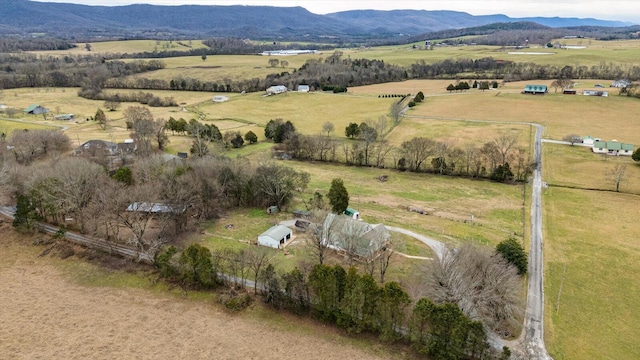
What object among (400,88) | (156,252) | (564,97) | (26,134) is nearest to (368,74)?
(400,88)

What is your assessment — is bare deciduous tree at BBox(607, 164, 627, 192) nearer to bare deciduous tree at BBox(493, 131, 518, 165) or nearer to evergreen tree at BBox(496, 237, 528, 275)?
bare deciduous tree at BBox(493, 131, 518, 165)

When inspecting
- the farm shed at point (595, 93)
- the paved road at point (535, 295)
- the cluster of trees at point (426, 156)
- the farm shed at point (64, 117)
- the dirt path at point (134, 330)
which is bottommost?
the dirt path at point (134, 330)

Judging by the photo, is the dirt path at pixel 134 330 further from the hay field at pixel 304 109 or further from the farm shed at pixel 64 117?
the farm shed at pixel 64 117

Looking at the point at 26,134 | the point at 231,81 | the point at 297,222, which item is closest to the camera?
the point at 297,222

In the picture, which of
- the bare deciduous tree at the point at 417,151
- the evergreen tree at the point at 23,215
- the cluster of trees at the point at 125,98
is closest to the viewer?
the evergreen tree at the point at 23,215

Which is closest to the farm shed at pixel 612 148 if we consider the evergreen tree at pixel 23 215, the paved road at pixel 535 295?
the paved road at pixel 535 295

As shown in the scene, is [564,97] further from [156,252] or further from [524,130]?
[156,252]
